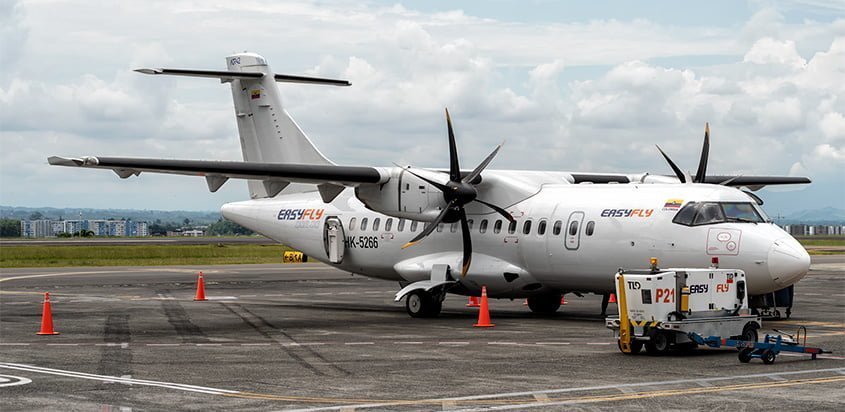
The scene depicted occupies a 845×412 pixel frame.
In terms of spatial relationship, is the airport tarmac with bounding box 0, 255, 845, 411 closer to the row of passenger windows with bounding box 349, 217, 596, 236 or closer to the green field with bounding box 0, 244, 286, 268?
the row of passenger windows with bounding box 349, 217, 596, 236

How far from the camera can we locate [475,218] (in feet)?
80.8

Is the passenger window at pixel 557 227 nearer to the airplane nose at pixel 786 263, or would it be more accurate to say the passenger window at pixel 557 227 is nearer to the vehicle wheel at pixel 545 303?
the vehicle wheel at pixel 545 303

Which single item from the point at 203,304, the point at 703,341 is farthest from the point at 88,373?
the point at 203,304

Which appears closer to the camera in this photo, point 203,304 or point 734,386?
point 734,386

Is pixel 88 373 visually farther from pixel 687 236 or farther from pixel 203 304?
pixel 203 304

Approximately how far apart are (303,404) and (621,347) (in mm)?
6460

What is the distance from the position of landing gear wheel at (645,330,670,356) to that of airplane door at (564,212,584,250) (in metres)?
6.13

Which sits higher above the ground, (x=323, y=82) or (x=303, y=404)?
(x=323, y=82)

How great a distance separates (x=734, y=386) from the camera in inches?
501

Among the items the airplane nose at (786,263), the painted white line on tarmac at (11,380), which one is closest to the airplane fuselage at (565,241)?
the airplane nose at (786,263)

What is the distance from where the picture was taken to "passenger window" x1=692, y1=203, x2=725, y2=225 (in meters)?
20.4

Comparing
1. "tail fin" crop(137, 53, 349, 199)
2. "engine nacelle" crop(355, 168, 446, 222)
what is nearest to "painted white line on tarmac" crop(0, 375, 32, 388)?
"engine nacelle" crop(355, 168, 446, 222)

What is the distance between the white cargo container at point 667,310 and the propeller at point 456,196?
24.1 ft

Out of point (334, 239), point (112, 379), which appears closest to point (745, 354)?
point (112, 379)
